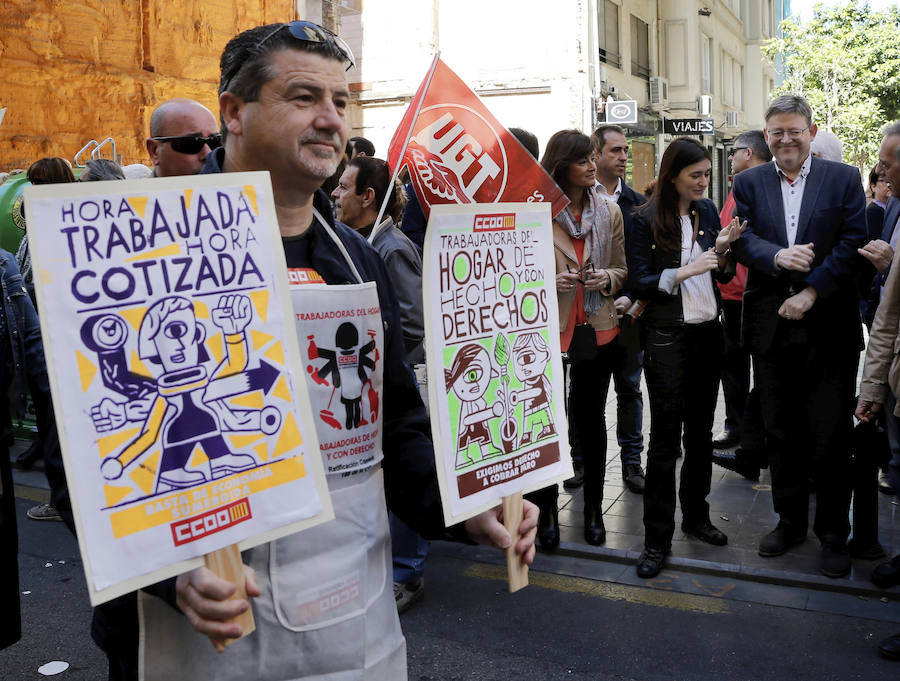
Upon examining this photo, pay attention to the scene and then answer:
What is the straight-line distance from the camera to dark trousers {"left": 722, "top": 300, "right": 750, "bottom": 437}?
702 centimetres

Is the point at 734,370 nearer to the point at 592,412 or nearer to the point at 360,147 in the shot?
the point at 592,412

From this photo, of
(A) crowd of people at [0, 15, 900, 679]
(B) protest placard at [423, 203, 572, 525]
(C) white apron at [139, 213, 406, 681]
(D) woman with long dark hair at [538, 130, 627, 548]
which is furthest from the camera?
(D) woman with long dark hair at [538, 130, 627, 548]

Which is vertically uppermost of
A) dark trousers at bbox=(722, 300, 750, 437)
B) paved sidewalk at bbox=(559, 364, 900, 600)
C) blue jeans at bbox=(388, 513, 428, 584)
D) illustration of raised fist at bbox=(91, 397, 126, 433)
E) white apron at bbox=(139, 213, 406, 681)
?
illustration of raised fist at bbox=(91, 397, 126, 433)

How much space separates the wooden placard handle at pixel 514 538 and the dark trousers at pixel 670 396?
2.93m

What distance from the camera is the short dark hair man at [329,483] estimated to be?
71.2 inches

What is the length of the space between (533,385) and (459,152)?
138 centimetres

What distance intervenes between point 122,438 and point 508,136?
7.14 ft

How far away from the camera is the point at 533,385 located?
2.17m

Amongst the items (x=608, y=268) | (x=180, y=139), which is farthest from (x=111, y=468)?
(x=608, y=268)

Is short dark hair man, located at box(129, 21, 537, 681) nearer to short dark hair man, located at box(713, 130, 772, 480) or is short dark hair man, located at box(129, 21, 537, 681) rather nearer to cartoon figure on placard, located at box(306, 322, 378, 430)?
cartoon figure on placard, located at box(306, 322, 378, 430)

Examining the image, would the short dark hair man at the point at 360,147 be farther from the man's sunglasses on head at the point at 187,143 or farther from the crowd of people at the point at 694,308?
the man's sunglasses on head at the point at 187,143

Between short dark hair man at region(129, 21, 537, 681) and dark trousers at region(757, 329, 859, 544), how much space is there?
10.5 ft

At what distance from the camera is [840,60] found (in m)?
22.0

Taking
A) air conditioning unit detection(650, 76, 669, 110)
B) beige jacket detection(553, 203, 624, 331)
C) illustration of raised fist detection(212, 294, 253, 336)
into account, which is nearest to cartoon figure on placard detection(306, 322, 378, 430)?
illustration of raised fist detection(212, 294, 253, 336)
